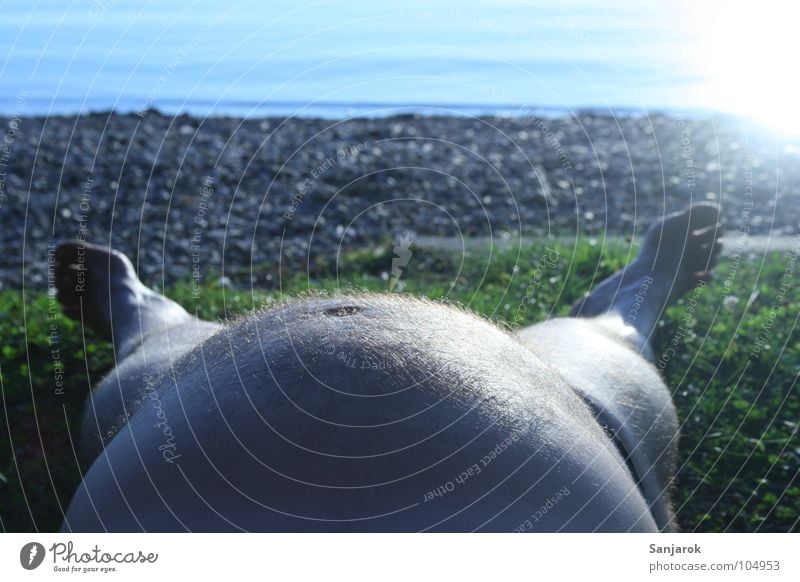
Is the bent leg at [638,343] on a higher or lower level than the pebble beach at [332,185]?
lower

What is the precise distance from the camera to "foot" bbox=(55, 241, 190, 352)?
3999 mm

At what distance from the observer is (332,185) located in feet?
22.6

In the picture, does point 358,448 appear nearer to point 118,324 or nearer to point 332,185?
point 118,324

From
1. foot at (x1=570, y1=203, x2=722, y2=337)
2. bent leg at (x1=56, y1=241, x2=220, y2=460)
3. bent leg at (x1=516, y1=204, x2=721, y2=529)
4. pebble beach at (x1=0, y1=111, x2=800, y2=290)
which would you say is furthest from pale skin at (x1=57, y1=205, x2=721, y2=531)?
pebble beach at (x1=0, y1=111, x2=800, y2=290)

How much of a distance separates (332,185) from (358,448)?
511 cm

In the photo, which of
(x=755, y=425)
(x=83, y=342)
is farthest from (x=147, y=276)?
(x=755, y=425)

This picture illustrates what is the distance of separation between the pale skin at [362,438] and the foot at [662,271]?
1.46m

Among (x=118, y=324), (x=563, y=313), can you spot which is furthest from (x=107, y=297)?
(x=563, y=313)

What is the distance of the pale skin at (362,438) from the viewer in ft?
6.23

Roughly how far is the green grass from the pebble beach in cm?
63

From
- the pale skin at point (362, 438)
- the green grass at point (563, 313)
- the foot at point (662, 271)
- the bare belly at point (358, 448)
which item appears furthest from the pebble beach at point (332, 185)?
the bare belly at point (358, 448)

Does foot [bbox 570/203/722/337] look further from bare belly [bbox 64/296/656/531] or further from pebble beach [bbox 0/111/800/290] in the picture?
bare belly [bbox 64/296/656/531]

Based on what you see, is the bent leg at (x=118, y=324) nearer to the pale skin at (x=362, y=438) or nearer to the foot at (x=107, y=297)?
the foot at (x=107, y=297)

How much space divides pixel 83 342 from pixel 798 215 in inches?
188
